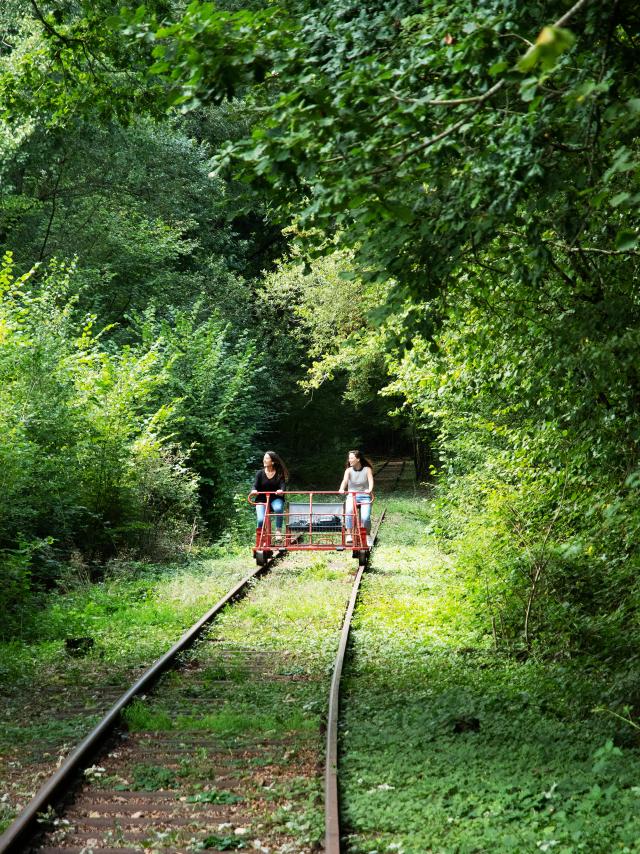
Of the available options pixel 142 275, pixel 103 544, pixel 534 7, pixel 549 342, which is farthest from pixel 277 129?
pixel 142 275

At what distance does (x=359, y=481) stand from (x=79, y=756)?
11046 millimetres

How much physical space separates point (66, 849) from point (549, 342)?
528cm

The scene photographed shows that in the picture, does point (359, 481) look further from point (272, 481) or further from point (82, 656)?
point (82, 656)

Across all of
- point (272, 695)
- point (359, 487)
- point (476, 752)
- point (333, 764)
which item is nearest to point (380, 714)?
point (272, 695)

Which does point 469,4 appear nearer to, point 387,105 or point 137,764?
point 387,105

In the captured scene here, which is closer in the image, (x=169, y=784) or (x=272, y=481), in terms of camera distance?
(x=169, y=784)

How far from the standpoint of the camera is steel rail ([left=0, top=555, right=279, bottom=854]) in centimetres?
510

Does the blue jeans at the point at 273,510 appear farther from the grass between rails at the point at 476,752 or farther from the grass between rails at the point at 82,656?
the grass between rails at the point at 476,752

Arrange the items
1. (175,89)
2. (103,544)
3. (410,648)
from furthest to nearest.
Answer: (103,544)
(410,648)
(175,89)

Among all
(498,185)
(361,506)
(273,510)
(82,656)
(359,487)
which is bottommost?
(82,656)

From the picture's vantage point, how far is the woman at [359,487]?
55.2 ft

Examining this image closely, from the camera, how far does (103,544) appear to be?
56.3 ft

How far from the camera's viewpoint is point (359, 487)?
17.1 meters

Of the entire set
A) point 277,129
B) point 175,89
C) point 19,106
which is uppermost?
point 19,106
